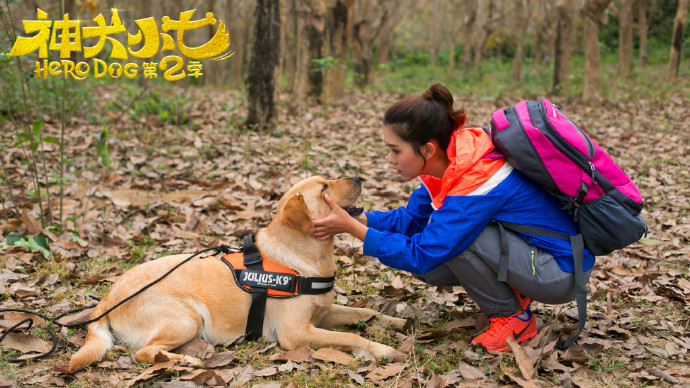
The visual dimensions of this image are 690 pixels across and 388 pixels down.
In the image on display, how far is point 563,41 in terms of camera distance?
1630 cm

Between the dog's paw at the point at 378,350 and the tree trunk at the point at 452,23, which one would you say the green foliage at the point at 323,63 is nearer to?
the dog's paw at the point at 378,350

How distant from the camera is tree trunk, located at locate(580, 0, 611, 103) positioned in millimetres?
13696

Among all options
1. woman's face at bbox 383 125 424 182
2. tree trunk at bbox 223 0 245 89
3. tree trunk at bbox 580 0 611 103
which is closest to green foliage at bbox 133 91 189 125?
woman's face at bbox 383 125 424 182

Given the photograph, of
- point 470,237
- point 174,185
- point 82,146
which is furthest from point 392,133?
Answer: point 82,146

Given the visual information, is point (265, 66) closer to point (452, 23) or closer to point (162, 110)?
point (162, 110)

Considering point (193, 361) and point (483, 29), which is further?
point (483, 29)

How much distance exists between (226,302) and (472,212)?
6.08ft

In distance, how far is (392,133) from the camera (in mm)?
3729

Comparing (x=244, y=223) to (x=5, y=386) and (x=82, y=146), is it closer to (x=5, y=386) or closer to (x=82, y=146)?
(x=5, y=386)

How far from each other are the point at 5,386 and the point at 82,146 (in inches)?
248

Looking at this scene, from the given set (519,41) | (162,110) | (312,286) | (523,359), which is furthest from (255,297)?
(519,41)

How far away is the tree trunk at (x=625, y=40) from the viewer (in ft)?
71.0

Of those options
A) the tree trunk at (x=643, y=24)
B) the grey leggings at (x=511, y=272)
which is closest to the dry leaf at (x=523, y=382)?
the grey leggings at (x=511, y=272)

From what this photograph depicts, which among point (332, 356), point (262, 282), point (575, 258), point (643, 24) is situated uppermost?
point (643, 24)
